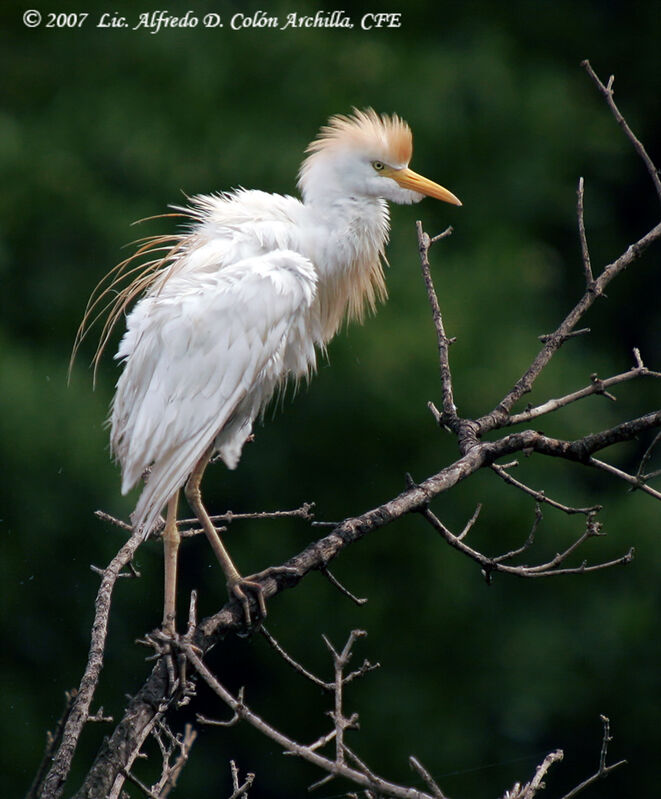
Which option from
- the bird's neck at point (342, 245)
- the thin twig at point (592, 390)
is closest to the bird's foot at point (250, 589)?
the thin twig at point (592, 390)

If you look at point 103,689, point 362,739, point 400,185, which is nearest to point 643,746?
point 362,739

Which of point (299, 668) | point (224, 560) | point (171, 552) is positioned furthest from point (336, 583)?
point (171, 552)

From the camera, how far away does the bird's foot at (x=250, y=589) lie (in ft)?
5.92

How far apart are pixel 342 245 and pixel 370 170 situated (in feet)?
0.58

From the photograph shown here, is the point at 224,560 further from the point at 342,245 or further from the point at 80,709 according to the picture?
the point at 342,245

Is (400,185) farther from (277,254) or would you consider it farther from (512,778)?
(512,778)

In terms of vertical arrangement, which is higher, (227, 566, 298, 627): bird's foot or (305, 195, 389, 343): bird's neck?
(305, 195, 389, 343): bird's neck

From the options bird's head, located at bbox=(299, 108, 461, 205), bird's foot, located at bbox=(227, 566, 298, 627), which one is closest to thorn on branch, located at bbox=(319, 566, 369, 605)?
bird's foot, located at bbox=(227, 566, 298, 627)

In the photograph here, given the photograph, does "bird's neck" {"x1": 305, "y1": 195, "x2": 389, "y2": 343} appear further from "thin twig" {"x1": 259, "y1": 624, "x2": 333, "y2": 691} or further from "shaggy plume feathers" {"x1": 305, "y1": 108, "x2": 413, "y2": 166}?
"thin twig" {"x1": 259, "y1": 624, "x2": 333, "y2": 691}

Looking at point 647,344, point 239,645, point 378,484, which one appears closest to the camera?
point 378,484

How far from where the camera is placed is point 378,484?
4.51 meters

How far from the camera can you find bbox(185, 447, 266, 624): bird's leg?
1840 mm

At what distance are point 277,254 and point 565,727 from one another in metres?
3.53

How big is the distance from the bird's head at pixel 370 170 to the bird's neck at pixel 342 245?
0.02m
